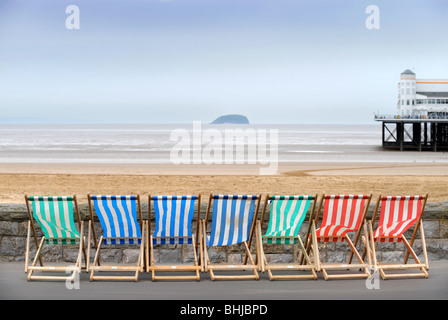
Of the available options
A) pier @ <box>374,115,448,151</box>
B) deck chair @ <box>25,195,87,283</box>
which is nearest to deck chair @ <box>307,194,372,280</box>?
deck chair @ <box>25,195,87,283</box>

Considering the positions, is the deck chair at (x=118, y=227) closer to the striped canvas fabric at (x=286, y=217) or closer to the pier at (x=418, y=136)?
the striped canvas fabric at (x=286, y=217)

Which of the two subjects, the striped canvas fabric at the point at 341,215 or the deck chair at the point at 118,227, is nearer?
the deck chair at the point at 118,227

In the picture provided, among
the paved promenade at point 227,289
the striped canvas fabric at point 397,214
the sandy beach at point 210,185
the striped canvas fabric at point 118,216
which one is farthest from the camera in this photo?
the sandy beach at point 210,185

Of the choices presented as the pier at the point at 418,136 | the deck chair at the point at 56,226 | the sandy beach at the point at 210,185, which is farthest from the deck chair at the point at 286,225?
the pier at the point at 418,136

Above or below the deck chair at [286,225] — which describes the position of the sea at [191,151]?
below

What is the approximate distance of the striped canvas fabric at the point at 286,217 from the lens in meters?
4.92

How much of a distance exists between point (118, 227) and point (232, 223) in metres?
0.91

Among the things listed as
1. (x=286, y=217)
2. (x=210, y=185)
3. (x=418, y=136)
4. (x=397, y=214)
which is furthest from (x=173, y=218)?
(x=418, y=136)

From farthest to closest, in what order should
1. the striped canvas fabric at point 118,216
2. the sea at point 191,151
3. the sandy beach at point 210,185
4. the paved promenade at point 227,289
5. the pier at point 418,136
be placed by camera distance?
the pier at point 418,136 → the sea at point 191,151 → the sandy beach at point 210,185 → the striped canvas fabric at point 118,216 → the paved promenade at point 227,289

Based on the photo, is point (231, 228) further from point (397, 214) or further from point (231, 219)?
point (397, 214)

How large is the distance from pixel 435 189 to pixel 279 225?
1110 centimetres

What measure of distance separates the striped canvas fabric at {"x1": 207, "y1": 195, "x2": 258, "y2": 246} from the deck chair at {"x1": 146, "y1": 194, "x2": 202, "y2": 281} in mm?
147
